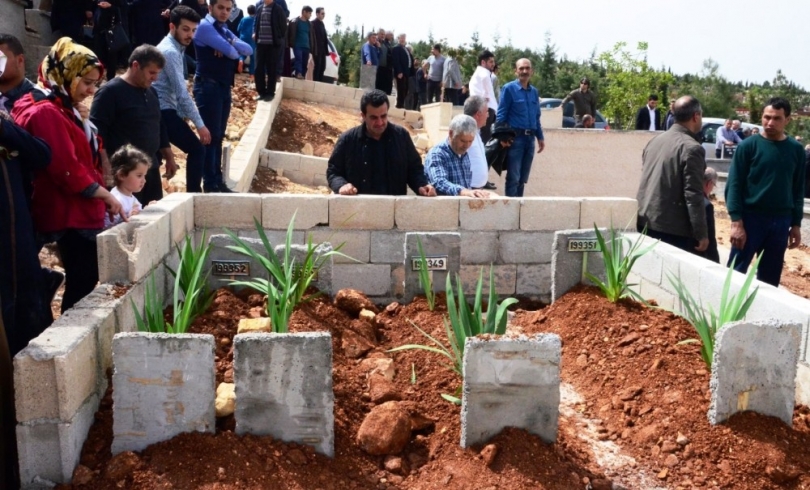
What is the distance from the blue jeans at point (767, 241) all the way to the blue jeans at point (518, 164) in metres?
2.89

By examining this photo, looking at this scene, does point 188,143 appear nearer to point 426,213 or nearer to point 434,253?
point 426,213

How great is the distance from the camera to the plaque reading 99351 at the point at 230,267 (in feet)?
15.7

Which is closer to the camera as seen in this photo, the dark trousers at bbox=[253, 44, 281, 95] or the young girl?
the young girl

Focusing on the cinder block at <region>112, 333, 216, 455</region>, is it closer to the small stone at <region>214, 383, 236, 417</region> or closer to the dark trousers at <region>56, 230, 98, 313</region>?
the small stone at <region>214, 383, 236, 417</region>

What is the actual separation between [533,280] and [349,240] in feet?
4.43

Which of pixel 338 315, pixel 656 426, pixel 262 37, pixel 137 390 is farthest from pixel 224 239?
pixel 262 37

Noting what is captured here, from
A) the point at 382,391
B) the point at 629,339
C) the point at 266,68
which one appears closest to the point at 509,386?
the point at 382,391

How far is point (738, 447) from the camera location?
11.5 ft

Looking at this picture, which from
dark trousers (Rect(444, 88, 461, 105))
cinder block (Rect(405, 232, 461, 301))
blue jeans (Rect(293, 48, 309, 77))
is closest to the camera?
cinder block (Rect(405, 232, 461, 301))

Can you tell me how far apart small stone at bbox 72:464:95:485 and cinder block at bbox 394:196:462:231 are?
2856mm

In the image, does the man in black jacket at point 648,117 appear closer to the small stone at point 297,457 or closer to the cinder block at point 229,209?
the cinder block at point 229,209

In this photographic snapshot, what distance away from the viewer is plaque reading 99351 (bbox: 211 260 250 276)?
4.79 meters

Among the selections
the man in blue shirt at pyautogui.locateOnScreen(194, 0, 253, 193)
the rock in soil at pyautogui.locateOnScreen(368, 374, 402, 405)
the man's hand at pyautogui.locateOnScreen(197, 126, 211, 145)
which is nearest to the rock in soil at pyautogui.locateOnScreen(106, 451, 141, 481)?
the rock in soil at pyautogui.locateOnScreen(368, 374, 402, 405)

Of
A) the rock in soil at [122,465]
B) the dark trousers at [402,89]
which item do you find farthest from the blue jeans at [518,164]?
the dark trousers at [402,89]
